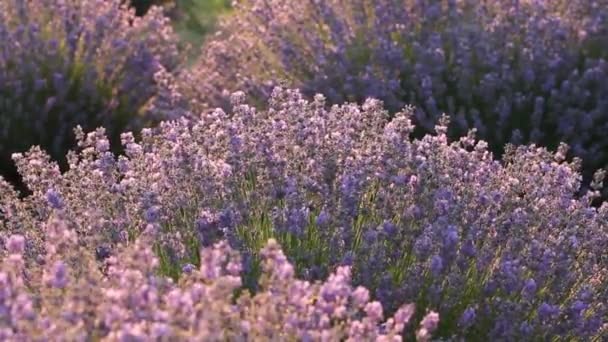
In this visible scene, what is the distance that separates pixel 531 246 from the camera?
2941 mm

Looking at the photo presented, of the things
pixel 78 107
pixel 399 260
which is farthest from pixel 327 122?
pixel 78 107

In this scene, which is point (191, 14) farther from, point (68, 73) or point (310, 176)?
point (310, 176)

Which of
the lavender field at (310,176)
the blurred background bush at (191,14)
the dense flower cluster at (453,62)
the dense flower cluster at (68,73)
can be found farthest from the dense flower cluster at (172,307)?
the blurred background bush at (191,14)

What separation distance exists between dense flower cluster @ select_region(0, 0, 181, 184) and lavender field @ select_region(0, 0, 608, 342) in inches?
0.4

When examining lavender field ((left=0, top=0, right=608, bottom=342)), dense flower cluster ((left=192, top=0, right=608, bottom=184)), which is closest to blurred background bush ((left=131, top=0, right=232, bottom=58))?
lavender field ((left=0, top=0, right=608, bottom=342))

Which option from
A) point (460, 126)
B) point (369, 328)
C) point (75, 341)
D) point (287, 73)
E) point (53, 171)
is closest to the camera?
point (75, 341)

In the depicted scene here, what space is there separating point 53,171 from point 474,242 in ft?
3.76

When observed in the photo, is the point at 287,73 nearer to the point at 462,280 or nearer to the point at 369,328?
the point at 462,280

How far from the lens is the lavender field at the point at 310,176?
2.13 metres

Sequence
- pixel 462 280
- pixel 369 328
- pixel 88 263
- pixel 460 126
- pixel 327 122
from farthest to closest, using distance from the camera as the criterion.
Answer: pixel 460 126 < pixel 327 122 < pixel 462 280 < pixel 88 263 < pixel 369 328

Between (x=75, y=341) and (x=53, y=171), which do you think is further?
(x=53, y=171)

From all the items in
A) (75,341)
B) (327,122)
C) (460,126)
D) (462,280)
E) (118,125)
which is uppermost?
(118,125)

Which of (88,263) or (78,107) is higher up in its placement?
(78,107)

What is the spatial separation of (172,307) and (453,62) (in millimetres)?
3089
